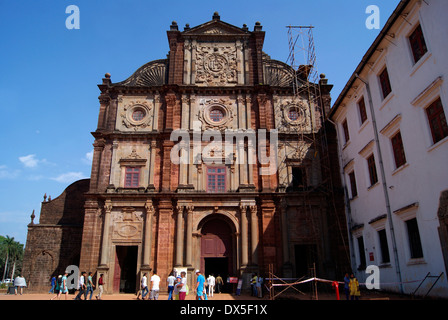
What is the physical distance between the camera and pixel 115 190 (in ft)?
80.0

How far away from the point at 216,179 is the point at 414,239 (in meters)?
13.6

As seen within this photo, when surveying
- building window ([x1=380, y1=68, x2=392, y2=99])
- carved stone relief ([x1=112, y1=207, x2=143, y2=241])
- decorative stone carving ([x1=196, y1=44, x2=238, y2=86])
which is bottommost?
carved stone relief ([x1=112, y1=207, x2=143, y2=241])

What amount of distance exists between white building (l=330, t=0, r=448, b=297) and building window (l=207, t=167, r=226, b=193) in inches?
359

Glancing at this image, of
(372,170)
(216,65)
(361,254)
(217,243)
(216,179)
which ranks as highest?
(216,65)

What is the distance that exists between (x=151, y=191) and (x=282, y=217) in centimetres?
953

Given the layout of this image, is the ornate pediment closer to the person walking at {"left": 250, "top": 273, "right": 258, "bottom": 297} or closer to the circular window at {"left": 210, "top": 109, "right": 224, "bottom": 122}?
the circular window at {"left": 210, "top": 109, "right": 224, "bottom": 122}

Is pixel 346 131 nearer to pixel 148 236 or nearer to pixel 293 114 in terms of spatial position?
pixel 293 114

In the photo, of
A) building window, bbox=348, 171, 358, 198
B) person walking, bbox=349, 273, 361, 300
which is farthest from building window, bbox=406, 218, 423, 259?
building window, bbox=348, 171, 358, 198

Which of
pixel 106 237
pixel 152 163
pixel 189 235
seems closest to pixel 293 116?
pixel 152 163

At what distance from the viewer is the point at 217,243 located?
2414 centimetres

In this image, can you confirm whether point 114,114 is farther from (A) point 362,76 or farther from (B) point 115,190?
(A) point 362,76

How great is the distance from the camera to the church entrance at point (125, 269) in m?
23.2

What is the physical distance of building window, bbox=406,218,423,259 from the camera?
14678 mm

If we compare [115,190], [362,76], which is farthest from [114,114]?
[362,76]
